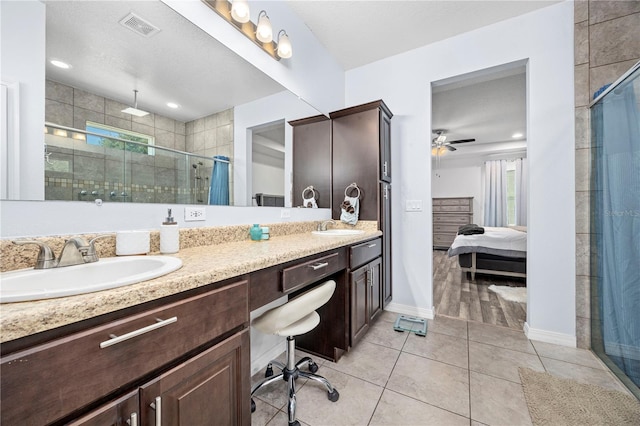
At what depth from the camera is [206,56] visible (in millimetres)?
1439

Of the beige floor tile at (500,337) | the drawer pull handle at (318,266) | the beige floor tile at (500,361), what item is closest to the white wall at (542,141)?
the beige floor tile at (500,337)

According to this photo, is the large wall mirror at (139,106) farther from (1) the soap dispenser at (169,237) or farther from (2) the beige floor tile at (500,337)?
(2) the beige floor tile at (500,337)

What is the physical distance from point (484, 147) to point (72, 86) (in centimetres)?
720

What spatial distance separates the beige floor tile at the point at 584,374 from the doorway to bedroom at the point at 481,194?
561 millimetres

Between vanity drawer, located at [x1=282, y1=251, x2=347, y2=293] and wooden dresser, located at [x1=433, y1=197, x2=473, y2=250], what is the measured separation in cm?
577

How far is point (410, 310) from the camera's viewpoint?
8.25ft

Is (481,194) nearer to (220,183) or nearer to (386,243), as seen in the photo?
(386,243)

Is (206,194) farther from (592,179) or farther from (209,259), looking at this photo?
(592,179)

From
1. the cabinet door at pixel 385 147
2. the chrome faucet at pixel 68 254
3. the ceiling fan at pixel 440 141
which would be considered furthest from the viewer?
the ceiling fan at pixel 440 141

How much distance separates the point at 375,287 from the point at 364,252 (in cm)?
46

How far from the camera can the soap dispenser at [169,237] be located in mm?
1086

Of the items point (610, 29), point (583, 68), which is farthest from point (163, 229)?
point (610, 29)

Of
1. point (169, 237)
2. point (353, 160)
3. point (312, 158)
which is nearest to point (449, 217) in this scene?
point (353, 160)

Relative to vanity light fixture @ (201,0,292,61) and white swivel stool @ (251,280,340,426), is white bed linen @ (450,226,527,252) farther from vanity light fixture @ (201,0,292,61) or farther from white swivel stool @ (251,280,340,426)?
vanity light fixture @ (201,0,292,61)
